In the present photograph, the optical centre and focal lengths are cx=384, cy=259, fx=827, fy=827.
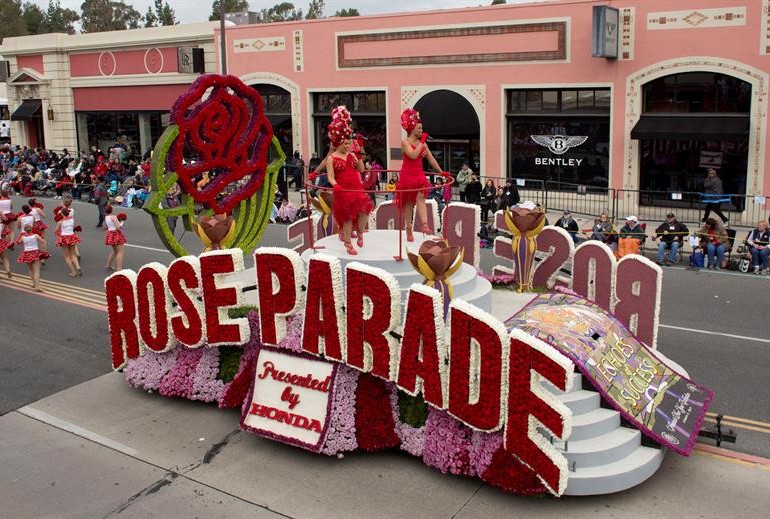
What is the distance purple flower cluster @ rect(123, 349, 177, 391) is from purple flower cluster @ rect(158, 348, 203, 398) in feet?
0.35

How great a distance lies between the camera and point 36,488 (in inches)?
350

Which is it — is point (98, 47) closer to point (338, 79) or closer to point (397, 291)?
point (338, 79)

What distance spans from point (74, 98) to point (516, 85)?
2419 cm

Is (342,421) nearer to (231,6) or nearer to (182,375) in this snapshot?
(182,375)

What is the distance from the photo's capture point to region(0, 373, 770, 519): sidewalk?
823 cm

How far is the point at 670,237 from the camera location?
1923 cm

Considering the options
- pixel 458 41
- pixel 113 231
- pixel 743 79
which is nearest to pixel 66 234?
pixel 113 231

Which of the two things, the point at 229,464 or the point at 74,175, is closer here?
the point at 229,464

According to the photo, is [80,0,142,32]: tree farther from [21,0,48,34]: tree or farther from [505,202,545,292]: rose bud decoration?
[505,202,545,292]: rose bud decoration

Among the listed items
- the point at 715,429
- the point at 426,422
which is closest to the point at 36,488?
the point at 426,422

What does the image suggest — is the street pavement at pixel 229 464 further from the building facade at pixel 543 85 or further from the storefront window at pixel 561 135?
the storefront window at pixel 561 135

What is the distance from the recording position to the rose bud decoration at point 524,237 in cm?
1214

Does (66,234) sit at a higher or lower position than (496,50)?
lower

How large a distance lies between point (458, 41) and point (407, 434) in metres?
20.2
